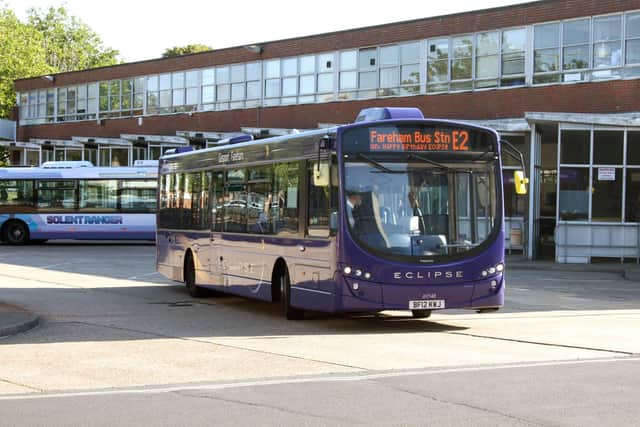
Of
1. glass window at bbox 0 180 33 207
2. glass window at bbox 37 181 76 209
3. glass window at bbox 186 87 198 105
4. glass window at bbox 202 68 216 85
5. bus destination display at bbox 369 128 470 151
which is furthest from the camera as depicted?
glass window at bbox 186 87 198 105

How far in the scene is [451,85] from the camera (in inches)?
1521

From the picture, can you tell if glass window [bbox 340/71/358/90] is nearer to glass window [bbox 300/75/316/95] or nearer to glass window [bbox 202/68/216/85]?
glass window [bbox 300/75/316/95]

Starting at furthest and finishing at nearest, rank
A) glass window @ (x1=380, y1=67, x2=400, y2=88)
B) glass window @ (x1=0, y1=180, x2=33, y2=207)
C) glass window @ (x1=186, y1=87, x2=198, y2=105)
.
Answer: glass window @ (x1=186, y1=87, x2=198, y2=105), glass window @ (x1=380, y1=67, x2=400, y2=88), glass window @ (x1=0, y1=180, x2=33, y2=207)

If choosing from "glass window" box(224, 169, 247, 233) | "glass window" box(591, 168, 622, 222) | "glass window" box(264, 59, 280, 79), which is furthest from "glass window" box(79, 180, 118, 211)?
"glass window" box(224, 169, 247, 233)

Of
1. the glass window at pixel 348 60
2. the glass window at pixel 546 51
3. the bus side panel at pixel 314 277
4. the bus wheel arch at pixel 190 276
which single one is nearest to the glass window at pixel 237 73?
the glass window at pixel 348 60

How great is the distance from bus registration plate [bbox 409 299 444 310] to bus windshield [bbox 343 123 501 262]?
55 centimetres

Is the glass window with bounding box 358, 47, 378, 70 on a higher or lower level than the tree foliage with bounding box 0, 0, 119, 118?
lower

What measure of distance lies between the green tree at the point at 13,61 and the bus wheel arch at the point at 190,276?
65967mm

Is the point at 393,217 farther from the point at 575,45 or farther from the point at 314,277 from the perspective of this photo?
the point at 575,45

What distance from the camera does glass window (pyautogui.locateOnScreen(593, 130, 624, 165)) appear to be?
1200 inches

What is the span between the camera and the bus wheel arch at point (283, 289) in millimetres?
14953

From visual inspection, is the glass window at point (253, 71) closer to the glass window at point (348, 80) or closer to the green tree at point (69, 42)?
the glass window at point (348, 80)

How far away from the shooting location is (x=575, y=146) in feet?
102

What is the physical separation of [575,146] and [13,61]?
6239 cm
